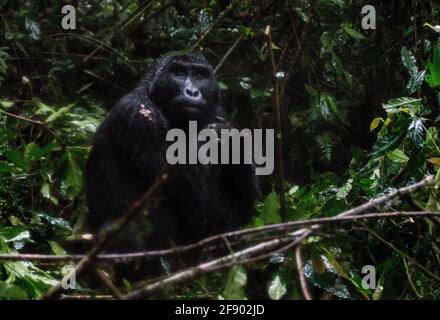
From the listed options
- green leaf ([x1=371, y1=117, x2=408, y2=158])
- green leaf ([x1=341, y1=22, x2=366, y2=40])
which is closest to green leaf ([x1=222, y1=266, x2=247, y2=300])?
green leaf ([x1=371, y1=117, x2=408, y2=158])

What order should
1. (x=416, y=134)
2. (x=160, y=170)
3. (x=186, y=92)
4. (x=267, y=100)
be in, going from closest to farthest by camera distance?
(x=416, y=134), (x=160, y=170), (x=186, y=92), (x=267, y=100)

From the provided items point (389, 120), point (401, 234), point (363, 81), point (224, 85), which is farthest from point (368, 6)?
point (401, 234)

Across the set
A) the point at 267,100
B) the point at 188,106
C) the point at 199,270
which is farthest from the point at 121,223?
the point at 267,100

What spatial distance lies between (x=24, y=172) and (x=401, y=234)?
249 centimetres

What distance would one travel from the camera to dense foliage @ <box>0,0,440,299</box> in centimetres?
383

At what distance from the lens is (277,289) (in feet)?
9.71

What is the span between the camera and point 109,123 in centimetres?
458

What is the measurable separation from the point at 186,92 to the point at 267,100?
1.45 meters

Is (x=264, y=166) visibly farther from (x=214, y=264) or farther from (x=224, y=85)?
(x=214, y=264)

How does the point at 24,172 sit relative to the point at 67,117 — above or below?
below

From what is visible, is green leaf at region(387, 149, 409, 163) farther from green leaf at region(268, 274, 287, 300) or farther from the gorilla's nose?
the gorilla's nose

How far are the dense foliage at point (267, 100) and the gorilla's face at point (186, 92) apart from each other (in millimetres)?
491

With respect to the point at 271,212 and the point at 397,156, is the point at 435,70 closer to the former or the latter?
the point at 397,156
